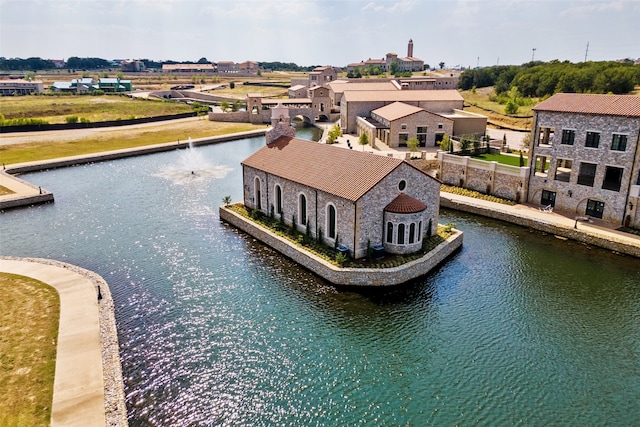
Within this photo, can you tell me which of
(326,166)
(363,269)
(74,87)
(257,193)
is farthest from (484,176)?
(74,87)

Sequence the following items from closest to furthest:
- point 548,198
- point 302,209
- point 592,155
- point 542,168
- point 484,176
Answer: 1. point 302,209
2. point 592,155
3. point 548,198
4. point 542,168
5. point 484,176

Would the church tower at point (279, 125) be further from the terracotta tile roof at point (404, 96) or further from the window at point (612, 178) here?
the terracotta tile roof at point (404, 96)

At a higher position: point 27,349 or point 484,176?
point 484,176

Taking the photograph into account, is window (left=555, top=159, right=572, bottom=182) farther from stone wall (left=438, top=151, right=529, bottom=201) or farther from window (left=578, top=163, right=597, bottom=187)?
stone wall (left=438, top=151, right=529, bottom=201)

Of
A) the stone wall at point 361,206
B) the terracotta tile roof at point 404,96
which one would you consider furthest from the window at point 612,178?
the terracotta tile roof at point 404,96

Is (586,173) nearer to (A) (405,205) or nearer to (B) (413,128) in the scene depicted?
(A) (405,205)

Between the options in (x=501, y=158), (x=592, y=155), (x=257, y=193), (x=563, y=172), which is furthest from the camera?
(x=501, y=158)

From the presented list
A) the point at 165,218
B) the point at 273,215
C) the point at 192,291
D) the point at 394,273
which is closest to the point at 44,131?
the point at 165,218
